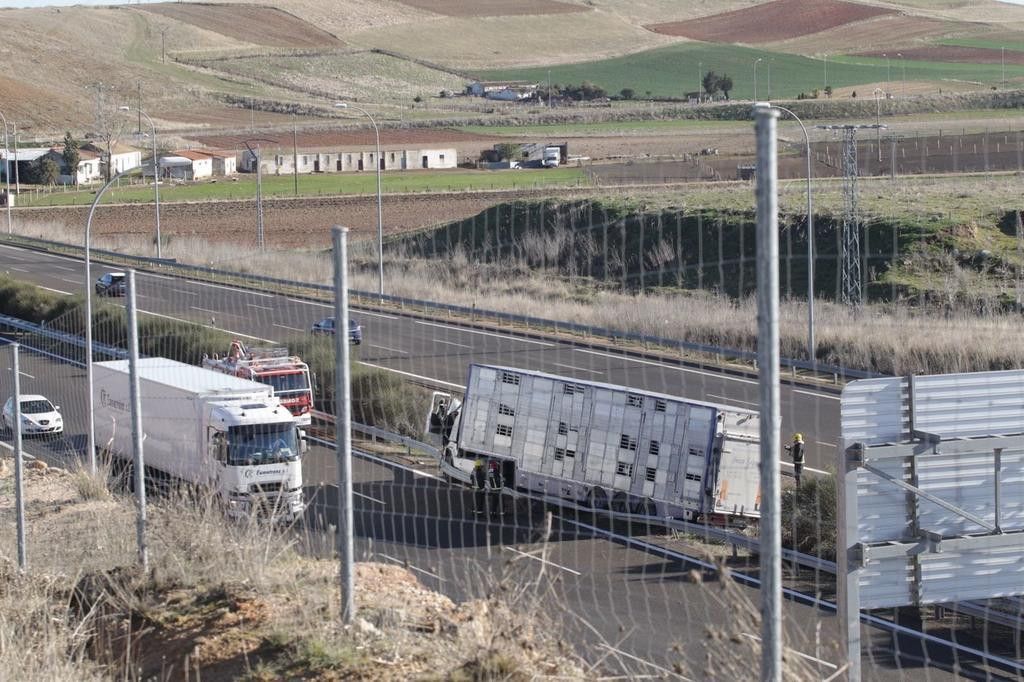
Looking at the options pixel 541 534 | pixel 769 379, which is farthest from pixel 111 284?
pixel 769 379

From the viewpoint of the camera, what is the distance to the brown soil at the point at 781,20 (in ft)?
520

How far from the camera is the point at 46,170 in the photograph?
285ft

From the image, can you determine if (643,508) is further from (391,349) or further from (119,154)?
(119,154)

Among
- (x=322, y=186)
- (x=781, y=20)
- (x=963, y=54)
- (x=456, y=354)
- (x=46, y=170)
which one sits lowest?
(x=456, y=354)

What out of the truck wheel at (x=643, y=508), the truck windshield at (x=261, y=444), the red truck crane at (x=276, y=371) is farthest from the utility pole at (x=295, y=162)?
the truck wheel at (x=643, y=508)

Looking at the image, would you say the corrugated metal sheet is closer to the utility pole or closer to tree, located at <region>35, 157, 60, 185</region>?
the utility pole

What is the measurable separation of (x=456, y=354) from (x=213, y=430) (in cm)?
996

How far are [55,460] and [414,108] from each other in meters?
122

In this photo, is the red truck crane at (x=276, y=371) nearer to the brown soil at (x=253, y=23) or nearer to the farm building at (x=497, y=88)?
the farm building at (x=497, y=88)

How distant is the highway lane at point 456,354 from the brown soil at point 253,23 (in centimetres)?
14560

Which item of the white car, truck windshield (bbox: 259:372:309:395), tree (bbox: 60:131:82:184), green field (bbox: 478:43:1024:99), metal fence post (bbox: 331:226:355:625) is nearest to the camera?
metal fence post (bbox: 331:226:355:625)

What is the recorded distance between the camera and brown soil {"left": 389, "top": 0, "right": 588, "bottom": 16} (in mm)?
176625

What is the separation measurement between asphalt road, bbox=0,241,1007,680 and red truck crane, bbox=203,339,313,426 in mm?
660

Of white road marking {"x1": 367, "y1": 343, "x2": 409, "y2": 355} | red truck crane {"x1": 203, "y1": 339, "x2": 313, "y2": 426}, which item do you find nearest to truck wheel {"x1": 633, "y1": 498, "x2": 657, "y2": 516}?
white road marking {"x1": 367, "y1": 343, "x2": 409, "y2": 355}
